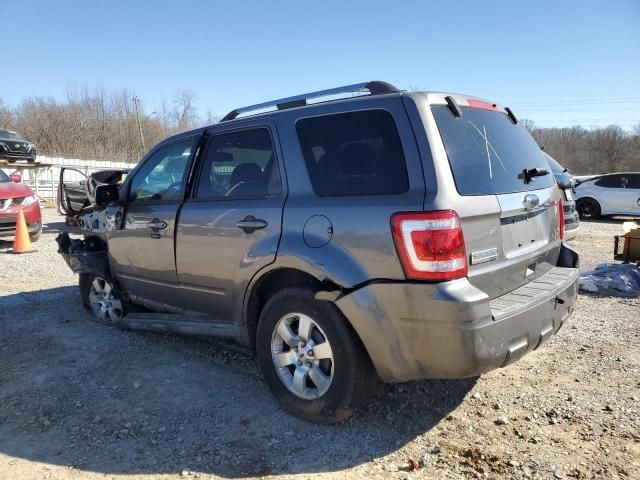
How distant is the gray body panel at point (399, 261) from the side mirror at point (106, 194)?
1448 mm

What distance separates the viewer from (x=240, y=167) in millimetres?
3680

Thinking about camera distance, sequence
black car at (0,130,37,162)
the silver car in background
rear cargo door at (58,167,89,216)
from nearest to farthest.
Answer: rear cargo door at (58,167,89,216)
the silver car in background
black car at (0,130,37,162)

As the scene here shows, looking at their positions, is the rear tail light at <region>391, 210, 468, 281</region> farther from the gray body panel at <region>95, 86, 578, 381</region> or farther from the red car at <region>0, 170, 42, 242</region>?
the red car at <region>0, 170, 42, 242</region>

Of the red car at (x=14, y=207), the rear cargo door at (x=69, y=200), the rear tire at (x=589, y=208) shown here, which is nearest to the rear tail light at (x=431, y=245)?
the rear cargo door at (x=69, y=200)

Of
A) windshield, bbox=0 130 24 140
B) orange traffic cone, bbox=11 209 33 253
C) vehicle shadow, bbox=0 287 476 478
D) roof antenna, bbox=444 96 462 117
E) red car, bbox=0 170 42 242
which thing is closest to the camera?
vehicle shadow, bbox=0 287 476 478

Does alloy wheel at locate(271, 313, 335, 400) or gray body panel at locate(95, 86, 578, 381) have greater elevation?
gray body panel at locate(95, 86, 578, 381)

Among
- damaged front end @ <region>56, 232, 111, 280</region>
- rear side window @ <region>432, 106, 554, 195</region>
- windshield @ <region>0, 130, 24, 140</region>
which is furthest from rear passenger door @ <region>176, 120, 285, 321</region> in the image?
windshield @ <region>0, 130, 24, 140</region>

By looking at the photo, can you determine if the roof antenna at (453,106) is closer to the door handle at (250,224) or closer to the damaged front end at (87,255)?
the door handle at (250,224)

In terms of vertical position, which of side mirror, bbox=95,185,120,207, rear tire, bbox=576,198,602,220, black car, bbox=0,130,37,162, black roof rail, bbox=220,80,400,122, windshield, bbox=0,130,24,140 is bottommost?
rear tire, bbox=576,198,602,220

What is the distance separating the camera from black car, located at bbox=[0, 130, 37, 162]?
18312 mm

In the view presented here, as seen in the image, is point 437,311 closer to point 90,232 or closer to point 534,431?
A: point 534,431

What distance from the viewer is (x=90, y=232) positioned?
5.24 meters

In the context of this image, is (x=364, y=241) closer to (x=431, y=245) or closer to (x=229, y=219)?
(x=431, y=245)

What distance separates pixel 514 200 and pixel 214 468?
91.3 inches
